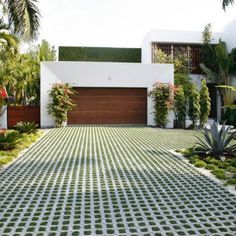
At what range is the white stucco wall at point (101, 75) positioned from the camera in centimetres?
1727

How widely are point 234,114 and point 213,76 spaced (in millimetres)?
4485

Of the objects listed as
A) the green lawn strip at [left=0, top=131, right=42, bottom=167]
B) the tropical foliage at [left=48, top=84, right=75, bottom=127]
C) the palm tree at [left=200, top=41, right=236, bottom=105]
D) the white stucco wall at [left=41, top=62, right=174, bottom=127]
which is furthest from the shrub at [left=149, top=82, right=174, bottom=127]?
the green lawn strip at [left=0, top=131, right=42, bottom=167]

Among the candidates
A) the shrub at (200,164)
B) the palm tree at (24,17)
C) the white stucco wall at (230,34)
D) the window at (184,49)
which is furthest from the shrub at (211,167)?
the white stucco wall at (230,34)

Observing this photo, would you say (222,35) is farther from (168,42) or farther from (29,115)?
(29,115)

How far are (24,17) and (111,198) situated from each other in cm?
788

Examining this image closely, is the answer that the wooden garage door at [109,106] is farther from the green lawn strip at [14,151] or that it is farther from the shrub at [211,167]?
the shrub at [211,167]

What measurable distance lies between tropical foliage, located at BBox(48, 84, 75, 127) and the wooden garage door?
104 centimetres

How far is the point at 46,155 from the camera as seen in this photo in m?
8.68

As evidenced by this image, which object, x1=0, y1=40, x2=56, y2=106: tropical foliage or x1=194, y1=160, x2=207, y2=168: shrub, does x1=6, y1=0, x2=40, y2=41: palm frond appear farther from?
x1=194, y1=160, x2=207, y2=168: shrub

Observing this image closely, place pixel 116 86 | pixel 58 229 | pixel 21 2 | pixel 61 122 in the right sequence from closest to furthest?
pixel 58 229, pixel 21 2, pixel 61 122, pixel 116 86

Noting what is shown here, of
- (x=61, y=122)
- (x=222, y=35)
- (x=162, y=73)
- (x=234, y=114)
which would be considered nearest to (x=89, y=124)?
(x=61, y=122)

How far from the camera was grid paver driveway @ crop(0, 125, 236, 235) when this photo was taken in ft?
12.7

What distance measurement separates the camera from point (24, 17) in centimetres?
1058

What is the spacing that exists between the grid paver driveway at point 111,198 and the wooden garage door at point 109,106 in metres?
9.58
